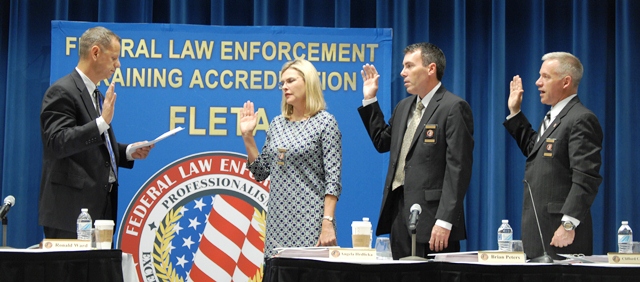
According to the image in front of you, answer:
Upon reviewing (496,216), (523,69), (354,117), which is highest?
(523,69)

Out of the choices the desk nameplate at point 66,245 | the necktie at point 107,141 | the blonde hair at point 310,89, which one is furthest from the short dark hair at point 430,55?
the desk nameplate at point 66,245

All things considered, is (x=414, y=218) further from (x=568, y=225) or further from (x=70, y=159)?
(x=70, y=159)

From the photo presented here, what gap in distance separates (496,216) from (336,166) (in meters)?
2.25

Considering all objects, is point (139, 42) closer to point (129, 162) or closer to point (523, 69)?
point (129, 162)

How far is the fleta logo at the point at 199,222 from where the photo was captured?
188 inches

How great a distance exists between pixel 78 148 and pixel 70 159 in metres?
0.14

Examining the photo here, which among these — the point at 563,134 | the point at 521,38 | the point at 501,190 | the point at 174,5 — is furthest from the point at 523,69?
the point at 174,5

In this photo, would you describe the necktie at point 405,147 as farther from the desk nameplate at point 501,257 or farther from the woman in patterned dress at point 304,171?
the desk nameplate at point 501,257

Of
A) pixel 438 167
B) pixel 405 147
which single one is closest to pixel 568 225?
pixel 438 167

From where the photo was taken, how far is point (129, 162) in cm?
398

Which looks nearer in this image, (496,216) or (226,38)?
(226,38)

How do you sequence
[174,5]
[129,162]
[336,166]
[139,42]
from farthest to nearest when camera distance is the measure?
[174,5] < [139,42] < [129,162] < [336,166]

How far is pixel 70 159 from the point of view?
11.3 feet

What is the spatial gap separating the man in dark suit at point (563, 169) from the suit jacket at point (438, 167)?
446mm
